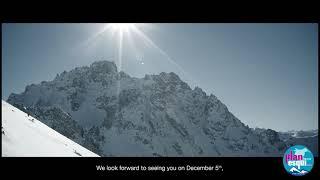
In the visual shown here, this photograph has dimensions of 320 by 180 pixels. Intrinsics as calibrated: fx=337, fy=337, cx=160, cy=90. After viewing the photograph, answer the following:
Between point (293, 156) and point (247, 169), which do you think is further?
point (293, 156)

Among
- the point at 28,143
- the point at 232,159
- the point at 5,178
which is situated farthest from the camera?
the point at 28,143

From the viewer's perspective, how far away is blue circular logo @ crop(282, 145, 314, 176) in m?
8.47

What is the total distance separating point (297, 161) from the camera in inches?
345

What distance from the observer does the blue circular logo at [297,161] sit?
27.8 ft

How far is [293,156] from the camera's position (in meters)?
Answer: 8.82
